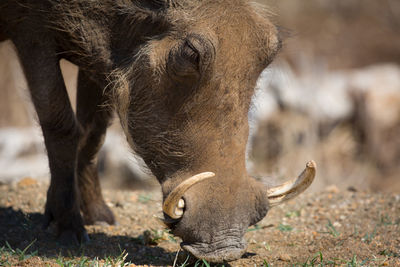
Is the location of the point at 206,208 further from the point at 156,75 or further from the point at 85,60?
the point at 85,60

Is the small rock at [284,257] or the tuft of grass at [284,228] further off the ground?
the small rock at [284,257]

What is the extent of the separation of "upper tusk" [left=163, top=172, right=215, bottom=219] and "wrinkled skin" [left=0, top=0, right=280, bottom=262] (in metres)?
0.05

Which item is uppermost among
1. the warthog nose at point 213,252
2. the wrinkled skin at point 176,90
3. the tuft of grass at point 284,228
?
the wrinkled skin at point 176,90

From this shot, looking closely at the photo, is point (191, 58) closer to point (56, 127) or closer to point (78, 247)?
point (56, 127)

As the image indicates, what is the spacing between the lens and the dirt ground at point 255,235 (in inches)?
114

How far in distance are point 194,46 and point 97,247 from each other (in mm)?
1297

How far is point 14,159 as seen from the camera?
7.25m

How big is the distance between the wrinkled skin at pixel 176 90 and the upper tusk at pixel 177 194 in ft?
0.15

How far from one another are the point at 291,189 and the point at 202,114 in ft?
1.81

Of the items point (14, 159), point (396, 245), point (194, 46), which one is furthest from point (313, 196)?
point (14, 159)

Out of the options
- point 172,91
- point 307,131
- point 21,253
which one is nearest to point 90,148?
→ point 21,253

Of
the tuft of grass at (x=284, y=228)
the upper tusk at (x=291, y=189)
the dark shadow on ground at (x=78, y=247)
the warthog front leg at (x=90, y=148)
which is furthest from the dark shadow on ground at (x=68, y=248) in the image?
the tuft of grass at (x=284, y=228)

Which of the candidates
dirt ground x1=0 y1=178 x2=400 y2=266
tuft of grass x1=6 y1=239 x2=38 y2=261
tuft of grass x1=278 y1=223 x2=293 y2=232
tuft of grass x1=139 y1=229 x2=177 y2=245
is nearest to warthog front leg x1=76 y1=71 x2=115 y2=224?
dirt ground x1=0 y1=178 x2=400 y2=266

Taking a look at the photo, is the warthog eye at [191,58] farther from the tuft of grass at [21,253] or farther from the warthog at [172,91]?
the tuft of grass at [21,253]
